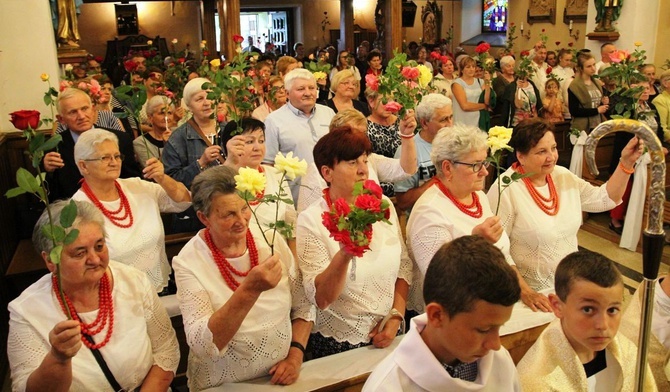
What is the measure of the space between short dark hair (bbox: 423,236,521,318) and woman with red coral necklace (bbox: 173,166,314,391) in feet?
2.61

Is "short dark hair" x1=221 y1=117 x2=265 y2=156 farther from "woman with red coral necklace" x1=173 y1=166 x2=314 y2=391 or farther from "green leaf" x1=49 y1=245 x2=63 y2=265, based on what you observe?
"green leaf" x1=49 y1=245 x2=63 y2=265

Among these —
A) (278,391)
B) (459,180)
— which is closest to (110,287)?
(278,391)

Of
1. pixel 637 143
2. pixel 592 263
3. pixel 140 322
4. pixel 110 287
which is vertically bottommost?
pixel 140 322

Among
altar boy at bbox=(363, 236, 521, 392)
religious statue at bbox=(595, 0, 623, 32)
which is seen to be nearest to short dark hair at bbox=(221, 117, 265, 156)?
altar boy at bbox=(363, 236, 521, 392)

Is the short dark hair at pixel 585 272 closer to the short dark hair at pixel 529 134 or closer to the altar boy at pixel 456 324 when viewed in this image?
the altar boy at pixel 456 324

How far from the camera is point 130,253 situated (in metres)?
2.75

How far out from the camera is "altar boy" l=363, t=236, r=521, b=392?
4.56ft

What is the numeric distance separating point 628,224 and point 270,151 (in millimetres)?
3038

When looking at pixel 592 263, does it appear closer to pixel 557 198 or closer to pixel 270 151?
pixel 557 198

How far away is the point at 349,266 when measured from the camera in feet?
7.67

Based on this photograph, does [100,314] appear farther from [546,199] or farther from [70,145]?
[546,199]

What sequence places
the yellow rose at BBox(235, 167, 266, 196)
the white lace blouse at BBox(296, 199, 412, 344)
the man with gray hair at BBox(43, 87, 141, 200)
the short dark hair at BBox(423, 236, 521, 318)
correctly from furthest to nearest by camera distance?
1. the man with gray hair at BBox(43, 87, 141, 200)
2. the white lace blouse at BBox(296, 199, 412, 344)
3. the yellow rose at BBox(235, 167, 266, 196)
4. the short dark hair at BBox(423, 236, 521, 318)

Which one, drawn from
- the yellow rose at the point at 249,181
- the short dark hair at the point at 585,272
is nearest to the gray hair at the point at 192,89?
the yellow rose at the point at 249,181

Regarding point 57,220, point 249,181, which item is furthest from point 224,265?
point 57,220
